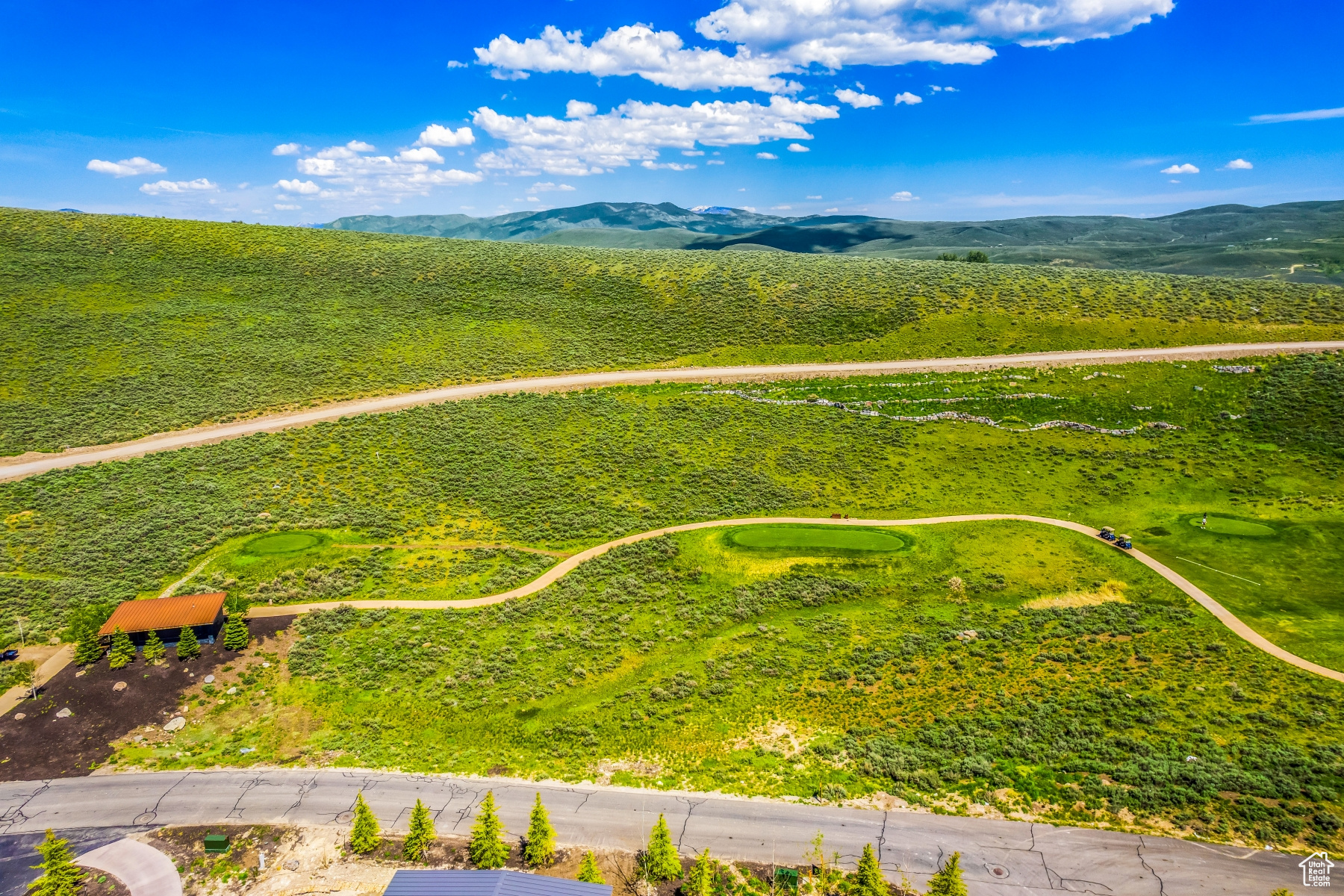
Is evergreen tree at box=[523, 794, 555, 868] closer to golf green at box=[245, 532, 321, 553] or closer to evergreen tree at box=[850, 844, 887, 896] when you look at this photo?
evergreen tree at box=[850, 844, 887, 896]

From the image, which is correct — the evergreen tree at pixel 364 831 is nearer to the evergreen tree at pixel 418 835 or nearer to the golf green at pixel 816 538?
the evergreen tree at pixel 418 835

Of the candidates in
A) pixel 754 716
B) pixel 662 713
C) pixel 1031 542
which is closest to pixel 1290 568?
pixel 1031 542

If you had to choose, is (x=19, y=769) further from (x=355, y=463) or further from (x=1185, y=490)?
(x=1185, y=490)

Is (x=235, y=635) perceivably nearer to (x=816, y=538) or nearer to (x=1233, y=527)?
(x=816, y=538)

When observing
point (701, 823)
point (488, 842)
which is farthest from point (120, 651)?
point (701, 823)

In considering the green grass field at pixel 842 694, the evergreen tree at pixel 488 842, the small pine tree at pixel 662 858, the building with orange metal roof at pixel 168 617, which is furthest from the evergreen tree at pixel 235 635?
the small pine tree at pixel 662 858

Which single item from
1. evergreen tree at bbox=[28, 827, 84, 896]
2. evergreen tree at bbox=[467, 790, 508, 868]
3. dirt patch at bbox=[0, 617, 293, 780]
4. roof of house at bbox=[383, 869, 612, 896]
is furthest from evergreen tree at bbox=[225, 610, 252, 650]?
evergreen tree at bbox=[467, 790, 508, 868]
